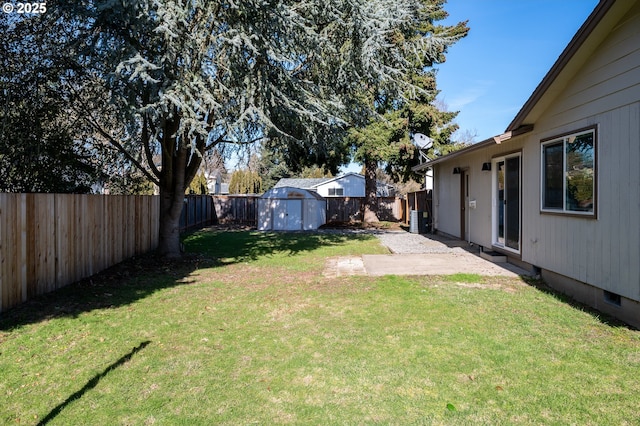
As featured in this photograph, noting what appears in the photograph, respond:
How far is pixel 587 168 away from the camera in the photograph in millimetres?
5324

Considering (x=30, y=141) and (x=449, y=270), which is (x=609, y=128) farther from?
(x=30, y=141)

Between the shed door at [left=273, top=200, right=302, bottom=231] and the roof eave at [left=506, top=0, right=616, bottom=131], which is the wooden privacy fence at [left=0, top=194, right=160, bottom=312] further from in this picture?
the shed door at [left=273, top=200, right=302, bottom=231]

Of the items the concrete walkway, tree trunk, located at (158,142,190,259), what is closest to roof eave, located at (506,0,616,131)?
the concrete walkway

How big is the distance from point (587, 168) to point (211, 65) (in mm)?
6748

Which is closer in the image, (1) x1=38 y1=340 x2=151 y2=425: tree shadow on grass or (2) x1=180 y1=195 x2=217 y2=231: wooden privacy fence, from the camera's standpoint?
(1) x1=38 y1=340 x2=151 y2=425: tree shadow on grass

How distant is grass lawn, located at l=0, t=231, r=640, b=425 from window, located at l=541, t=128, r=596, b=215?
1418mm

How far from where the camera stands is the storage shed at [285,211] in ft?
63.7

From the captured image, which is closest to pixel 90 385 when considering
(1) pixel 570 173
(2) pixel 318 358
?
(2) pixel 318 358

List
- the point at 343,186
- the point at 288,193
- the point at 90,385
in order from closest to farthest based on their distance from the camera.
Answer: the point at 90,385
the point at 288,193
the point at 343,186

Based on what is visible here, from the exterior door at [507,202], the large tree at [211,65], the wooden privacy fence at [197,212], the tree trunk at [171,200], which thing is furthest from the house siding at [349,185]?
the exterior door at [507,202]

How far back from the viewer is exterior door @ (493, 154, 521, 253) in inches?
309

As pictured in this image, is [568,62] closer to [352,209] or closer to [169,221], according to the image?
[169,221]

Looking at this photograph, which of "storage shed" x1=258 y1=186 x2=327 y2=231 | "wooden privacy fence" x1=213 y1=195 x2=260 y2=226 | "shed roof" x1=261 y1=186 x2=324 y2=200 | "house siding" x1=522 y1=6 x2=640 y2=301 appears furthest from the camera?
"wooden privacy fence" x1=213 y1=195 x2=260 y2=226

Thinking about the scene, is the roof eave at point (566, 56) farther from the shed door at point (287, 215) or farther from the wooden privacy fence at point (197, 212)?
the wooden privacy fence at point (197, 212)
